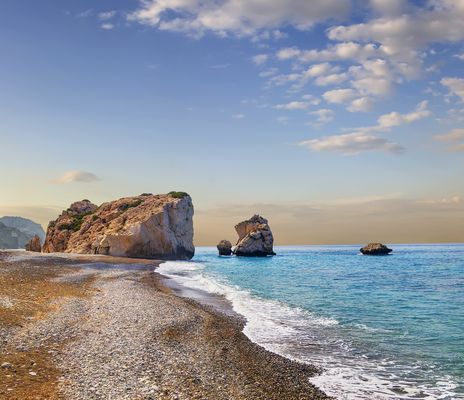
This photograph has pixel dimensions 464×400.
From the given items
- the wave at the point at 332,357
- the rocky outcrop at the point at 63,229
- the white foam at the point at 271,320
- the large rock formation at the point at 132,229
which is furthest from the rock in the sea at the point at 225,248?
the wave at the point at 332,357

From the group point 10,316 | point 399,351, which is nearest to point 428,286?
point 399,351

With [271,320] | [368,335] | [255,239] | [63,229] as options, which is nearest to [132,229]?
[63,229]

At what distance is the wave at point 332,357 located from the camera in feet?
43.2

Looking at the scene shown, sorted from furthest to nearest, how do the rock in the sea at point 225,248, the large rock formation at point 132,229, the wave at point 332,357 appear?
the rock in the sea at point 225,248
the large rock formation at point 132,229
the wave at point 332,357

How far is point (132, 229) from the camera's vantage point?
99.7 meters

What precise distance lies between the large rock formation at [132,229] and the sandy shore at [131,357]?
247 feet

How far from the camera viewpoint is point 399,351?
18.3 metres

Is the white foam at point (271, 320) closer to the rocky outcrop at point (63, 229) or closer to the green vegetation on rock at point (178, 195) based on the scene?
the green vegetation on rock at point (178, 195)

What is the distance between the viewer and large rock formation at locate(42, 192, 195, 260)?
99438 millimetres

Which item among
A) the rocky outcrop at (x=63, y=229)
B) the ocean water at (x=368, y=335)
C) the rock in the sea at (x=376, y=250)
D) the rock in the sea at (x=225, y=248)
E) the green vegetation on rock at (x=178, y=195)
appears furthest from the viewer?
the rock in the sea at (x=225, y=248)

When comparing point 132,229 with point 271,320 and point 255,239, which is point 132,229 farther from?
point 271,320

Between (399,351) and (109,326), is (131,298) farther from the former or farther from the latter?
(399,351)

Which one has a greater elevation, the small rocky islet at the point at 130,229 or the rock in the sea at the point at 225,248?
Result: the small rocky islet at the point at 130,229

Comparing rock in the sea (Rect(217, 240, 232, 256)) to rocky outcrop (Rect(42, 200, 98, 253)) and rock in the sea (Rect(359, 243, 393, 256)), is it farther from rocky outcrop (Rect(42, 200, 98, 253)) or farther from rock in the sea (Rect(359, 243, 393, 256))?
rocky outcrop (Rect(42, 200, 98, 253))
